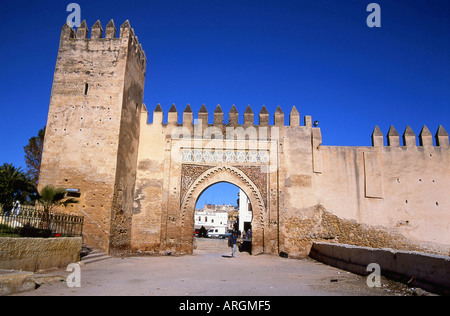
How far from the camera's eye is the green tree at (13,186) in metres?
8.98

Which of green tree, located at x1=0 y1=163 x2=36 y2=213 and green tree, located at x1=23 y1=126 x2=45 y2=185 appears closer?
green tree, located at x1=0 y1=163 x2=36 y2=213

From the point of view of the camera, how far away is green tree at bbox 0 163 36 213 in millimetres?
8984

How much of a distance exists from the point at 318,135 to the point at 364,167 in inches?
81.3

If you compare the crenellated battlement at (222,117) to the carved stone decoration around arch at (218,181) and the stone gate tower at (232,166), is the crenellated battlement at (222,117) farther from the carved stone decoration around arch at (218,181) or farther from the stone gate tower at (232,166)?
the carved stone decoration around arch at (218,181)

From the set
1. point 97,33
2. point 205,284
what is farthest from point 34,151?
point 205,284

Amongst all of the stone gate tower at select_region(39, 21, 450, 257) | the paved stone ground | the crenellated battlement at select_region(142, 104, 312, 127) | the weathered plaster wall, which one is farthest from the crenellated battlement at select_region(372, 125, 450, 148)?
the weathered plaster wall

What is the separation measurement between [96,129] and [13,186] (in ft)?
9.59

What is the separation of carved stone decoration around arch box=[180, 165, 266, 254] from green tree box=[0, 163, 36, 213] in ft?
16.2

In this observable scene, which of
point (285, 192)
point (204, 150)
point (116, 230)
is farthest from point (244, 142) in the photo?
point (116, 230)

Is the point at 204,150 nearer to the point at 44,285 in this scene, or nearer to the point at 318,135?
the point at 318,135

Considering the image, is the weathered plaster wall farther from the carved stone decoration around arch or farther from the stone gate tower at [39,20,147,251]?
the carved stone decoration around arch

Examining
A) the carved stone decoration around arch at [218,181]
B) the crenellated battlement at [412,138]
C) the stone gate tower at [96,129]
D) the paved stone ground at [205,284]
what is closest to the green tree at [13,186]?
the stone gate tower at [96,129]

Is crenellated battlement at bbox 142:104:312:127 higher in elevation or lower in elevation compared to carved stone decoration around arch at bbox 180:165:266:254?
higher
